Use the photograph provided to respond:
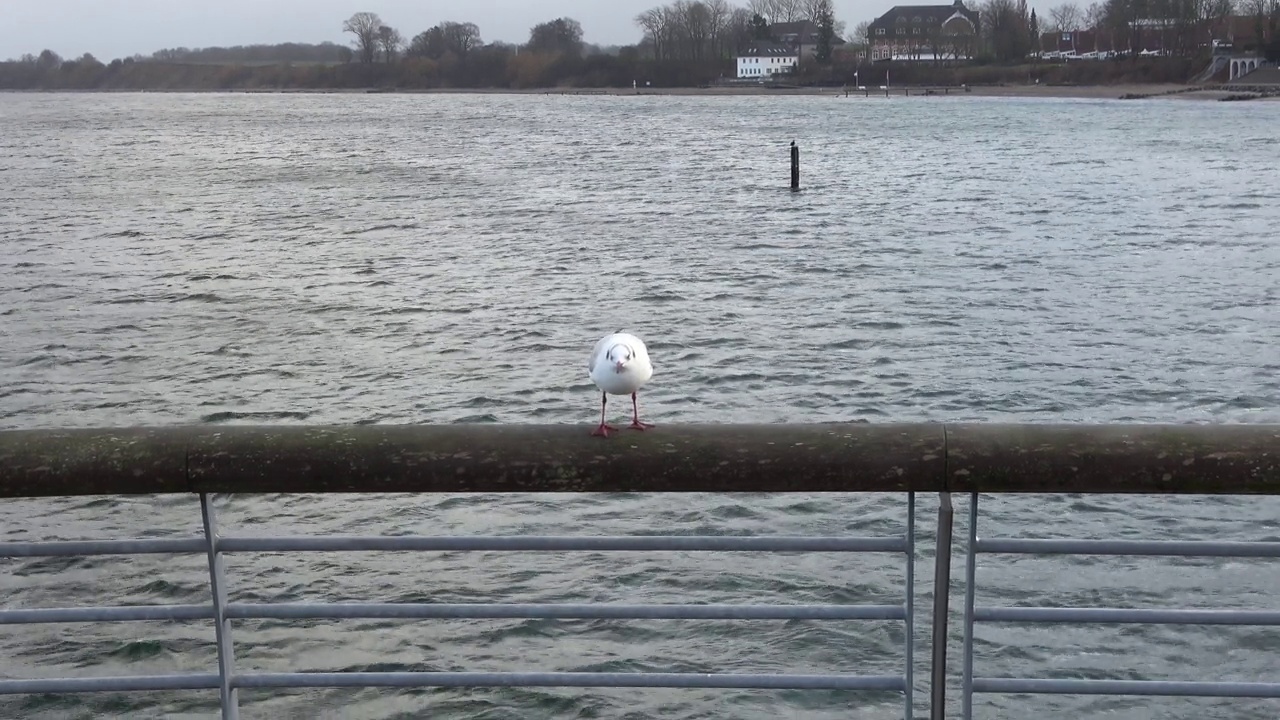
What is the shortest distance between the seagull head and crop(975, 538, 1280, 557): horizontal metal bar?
170 centimetres

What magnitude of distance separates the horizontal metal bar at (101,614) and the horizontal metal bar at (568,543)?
0.15m

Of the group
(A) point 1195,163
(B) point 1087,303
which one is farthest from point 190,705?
(A) point 1195,163

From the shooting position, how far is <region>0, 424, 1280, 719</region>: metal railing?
104 inches

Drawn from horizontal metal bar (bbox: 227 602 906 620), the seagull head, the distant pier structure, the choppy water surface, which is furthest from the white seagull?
the distant pier structure

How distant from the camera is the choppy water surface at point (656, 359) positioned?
11.7 m

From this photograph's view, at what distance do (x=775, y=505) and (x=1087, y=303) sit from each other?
1599 cm

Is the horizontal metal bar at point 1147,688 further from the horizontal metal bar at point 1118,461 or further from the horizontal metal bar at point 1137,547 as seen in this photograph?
the horizontal metal bar at point 1118,461

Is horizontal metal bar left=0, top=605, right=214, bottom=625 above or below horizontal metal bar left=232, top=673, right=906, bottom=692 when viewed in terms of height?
above

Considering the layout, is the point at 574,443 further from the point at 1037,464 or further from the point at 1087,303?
the point at 1087,303

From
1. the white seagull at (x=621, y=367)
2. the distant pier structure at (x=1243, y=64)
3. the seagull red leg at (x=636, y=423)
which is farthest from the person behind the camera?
the distant pier structure at (x=1243, y=64)

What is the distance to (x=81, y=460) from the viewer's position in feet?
8.89

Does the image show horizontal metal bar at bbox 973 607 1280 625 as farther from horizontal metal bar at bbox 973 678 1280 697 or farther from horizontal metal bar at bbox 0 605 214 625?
horizontal metal bar at bbox 0 605 214 625

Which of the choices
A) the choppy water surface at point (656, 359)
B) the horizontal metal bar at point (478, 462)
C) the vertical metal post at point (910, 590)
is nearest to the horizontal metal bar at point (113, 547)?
the horizontal metal bar at point (478, 462)

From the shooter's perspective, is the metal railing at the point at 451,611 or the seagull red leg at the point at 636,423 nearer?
the metal railing at the point at 451,611
